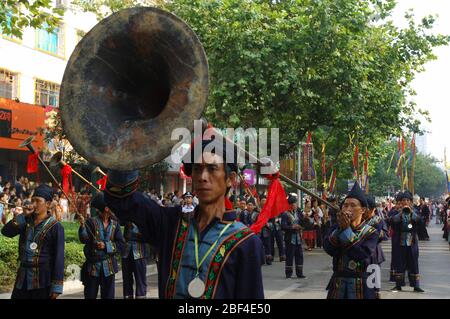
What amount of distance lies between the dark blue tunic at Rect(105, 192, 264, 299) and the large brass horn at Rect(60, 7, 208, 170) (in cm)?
36

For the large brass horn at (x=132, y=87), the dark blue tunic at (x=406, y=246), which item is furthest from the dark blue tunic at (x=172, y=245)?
the dark blue tunic at (x=406, y=246)

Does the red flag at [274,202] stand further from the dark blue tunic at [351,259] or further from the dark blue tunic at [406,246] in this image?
the dark blue tunic at [406,246]

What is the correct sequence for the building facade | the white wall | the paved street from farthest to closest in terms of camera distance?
1. the white wall
2. the building facade
3. the paved street

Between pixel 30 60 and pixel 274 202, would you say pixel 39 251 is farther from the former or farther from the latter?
pixel 30 60

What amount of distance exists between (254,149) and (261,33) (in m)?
4.11

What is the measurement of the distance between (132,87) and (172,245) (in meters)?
0.87

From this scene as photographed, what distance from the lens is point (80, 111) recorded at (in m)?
3.16

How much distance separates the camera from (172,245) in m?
3.53

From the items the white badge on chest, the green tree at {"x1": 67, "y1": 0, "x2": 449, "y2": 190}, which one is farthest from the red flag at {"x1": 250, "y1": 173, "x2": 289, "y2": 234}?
the green tree at {"x1": 67, "y1": 0, "x2": 449, "y2": 190}

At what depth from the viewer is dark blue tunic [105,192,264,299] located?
338 centimetres

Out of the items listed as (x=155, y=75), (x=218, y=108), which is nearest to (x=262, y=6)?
(x=218, y=108)

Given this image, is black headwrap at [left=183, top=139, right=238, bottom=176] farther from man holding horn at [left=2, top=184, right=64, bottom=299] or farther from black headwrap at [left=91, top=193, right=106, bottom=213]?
black headwrap at [left=91, top=193, right=106, bottom=213]

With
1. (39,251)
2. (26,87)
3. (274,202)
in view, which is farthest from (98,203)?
(26,87)
